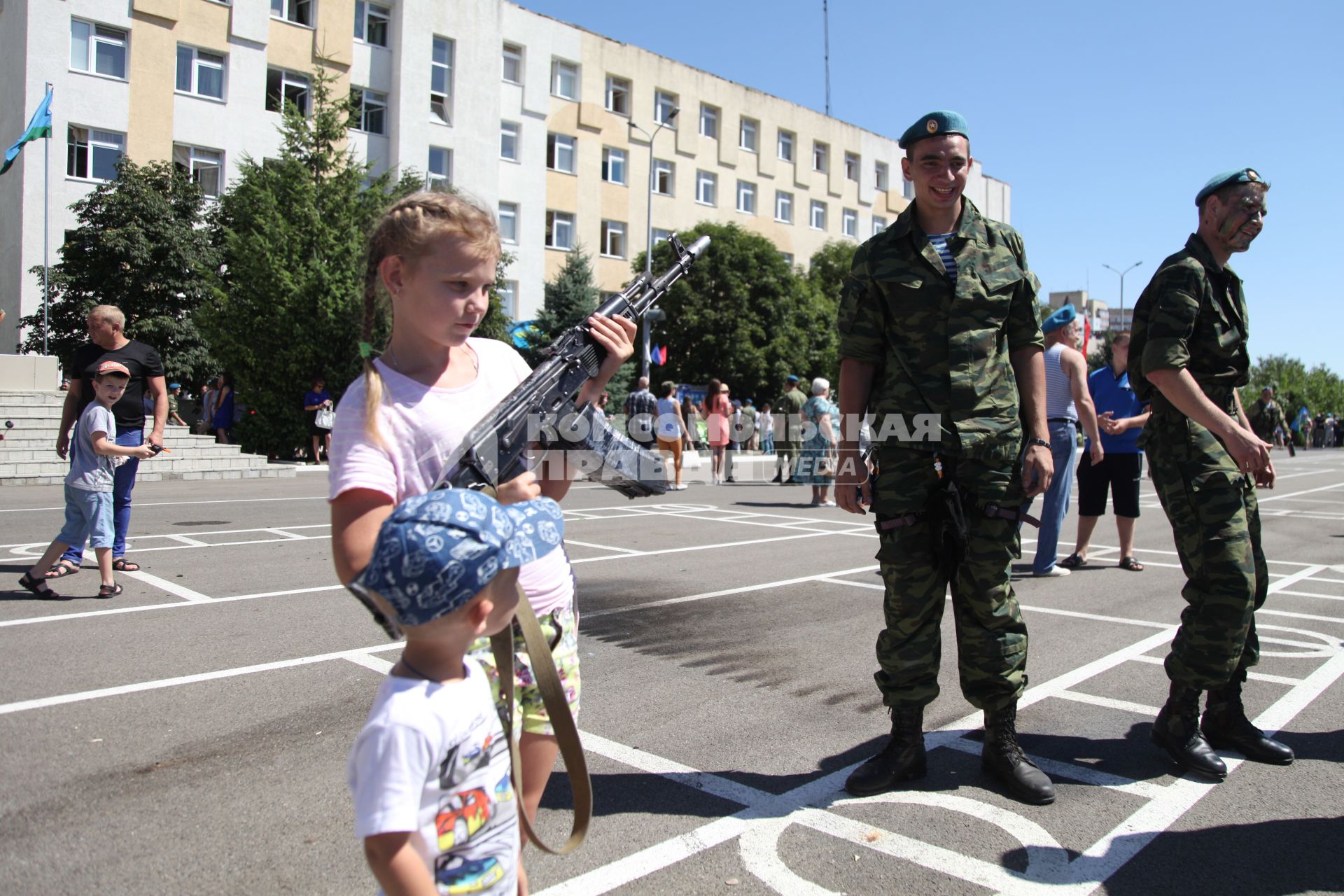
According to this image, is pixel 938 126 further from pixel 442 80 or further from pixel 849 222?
pixel 849 222

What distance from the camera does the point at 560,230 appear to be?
133ft

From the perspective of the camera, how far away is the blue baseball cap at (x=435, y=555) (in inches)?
67.2

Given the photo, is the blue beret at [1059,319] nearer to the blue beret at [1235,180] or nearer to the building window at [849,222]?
the blue beret at [1235,180]

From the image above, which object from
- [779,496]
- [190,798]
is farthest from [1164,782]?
[779,496]

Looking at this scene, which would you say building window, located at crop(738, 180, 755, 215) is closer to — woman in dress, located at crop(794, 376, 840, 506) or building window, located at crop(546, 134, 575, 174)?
building window, located at crop(546, 134, 575, 174)

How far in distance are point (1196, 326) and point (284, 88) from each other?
34129 mm

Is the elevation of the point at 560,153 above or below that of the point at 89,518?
above

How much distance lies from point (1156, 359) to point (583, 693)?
9.41 feet

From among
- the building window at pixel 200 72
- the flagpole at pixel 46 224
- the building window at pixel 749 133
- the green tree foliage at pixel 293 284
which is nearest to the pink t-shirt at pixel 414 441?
the green tree foliage at pixel 293 284

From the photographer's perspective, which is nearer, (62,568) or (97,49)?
(62,568)

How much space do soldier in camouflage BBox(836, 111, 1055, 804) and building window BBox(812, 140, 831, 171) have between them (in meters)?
51.0

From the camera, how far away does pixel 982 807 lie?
134 inches

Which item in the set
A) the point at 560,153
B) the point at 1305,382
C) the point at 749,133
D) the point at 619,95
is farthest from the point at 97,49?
the point at 1305,382

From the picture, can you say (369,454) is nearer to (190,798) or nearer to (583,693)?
(190,798)
